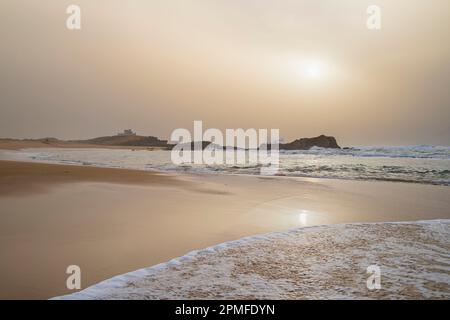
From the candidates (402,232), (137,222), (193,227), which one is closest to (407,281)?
(402,232)

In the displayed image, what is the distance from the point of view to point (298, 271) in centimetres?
315

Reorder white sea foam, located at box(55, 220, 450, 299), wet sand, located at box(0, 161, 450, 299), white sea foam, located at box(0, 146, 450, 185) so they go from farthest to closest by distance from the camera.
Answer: white sea foam, located at box(0, 146, 450, 185) → wet sand, located at box(0, 161, 450, 299) → white sea foam, located at box(55, 220, 450, 299)

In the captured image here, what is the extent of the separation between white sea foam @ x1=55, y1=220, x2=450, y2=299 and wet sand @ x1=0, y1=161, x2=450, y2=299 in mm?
373

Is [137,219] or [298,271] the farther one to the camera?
[137,219]

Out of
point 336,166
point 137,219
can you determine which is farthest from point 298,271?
point 336,166

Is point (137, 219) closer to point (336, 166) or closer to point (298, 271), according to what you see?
point (298, 271)

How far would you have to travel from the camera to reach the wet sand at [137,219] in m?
3.20

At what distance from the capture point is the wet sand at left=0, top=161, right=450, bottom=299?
3201 mm

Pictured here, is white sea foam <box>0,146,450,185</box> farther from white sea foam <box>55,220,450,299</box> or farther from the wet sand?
white sea foam <box>55,220,450,299</box>

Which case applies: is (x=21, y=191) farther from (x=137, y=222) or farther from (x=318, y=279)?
(x=318, y=279)

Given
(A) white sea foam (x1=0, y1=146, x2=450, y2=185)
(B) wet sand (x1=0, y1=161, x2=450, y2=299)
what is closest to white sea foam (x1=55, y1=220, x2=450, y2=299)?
(B) wet sand (x1=0, y1=161, x2=450, y2=299)

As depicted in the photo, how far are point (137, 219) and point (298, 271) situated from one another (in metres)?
3.16

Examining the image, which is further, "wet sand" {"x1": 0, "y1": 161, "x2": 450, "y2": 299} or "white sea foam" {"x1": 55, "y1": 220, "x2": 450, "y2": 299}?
"wet sand" {"x1": 0, "y1": 161, "x2": 450, "y2": 299}

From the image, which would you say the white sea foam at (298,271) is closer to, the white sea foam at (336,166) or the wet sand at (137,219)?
the wet sand at (137,219)
